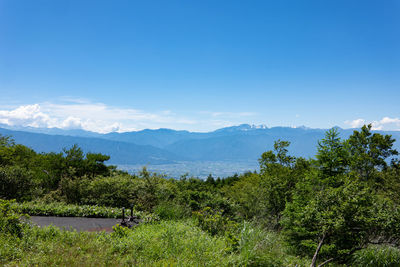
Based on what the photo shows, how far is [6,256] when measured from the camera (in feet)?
15.7

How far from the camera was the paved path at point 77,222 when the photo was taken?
8.25 meters

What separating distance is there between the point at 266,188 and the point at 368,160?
20852 millimetres

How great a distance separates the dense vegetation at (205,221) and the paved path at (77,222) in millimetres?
567

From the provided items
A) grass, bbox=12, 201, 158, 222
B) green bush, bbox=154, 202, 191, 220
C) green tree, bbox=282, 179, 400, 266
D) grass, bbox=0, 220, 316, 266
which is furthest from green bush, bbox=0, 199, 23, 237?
green tree, bbox=282, 179, 400, 266

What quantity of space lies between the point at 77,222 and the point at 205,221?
4871 mm

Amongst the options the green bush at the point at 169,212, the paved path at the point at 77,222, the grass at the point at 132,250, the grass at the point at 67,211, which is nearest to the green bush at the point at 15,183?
the grass at the point at 67,211

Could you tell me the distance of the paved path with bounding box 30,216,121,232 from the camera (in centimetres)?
825

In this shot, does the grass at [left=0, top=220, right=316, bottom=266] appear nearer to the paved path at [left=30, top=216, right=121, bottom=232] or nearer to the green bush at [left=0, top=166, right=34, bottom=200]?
the paved path at [left=30, top=216, right=121, bottom=232]

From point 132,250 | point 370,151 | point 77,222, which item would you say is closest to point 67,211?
point 77,222

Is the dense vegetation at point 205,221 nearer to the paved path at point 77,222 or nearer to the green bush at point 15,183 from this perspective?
the green bush at point 15,183

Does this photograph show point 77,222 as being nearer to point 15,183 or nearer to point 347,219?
point 15,183

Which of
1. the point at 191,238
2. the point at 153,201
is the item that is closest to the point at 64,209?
the point at 153,201

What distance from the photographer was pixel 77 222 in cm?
884

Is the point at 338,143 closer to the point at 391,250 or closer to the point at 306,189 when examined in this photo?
the point at 306,189
